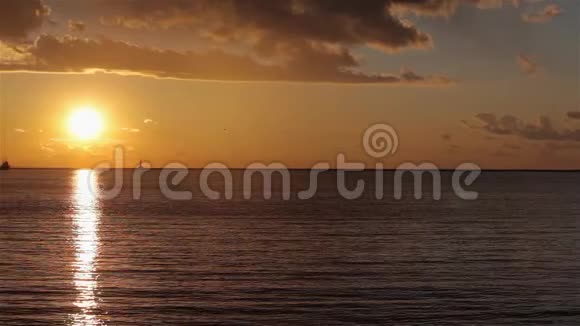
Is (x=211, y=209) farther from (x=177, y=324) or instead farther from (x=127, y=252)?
(x=177, y=324)

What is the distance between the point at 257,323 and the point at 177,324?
3958 millimetres

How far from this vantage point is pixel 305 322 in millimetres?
38188

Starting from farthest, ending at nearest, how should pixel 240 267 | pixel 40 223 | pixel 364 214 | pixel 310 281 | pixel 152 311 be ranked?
1. pixel 364 214
2. pixel 40 223
3. pixel 240 267
4. pixel 310 281
5. pixel 152 311

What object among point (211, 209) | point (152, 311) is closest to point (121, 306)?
point (152, 311)

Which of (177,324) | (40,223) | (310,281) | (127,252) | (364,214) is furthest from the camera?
(364,214)

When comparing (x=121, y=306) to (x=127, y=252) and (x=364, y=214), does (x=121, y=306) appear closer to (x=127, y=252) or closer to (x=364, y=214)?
(x=127, y=252)

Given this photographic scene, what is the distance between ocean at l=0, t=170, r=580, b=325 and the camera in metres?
40.1

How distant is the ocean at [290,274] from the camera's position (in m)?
40.1

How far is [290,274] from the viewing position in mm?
53125

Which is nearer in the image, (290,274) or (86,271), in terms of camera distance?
(290,274)

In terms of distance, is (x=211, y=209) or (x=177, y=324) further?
(x=211, y=209)

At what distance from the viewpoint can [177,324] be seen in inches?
1492

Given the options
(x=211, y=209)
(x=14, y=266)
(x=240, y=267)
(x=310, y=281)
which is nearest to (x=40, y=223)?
(x=211, y=209)

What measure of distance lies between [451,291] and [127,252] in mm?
32105
